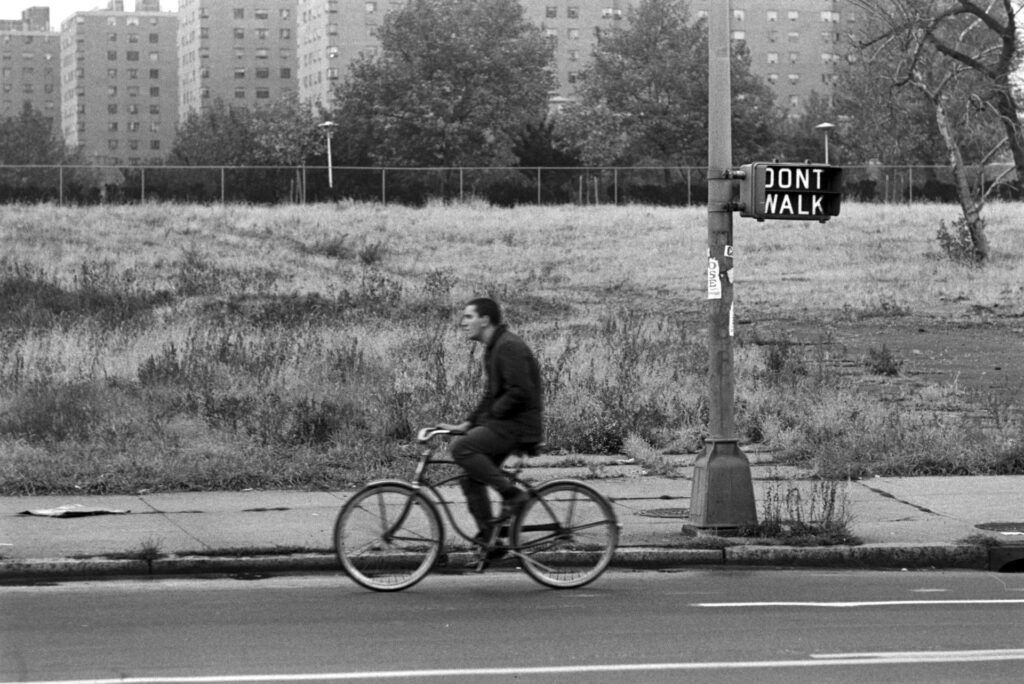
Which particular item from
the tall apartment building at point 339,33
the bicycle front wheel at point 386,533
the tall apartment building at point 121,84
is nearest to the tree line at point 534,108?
the tall apartment building at point 339,33

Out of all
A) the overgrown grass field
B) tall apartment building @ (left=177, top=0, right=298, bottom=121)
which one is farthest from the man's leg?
tall apartment building @ (left=177, top=0, right=298, bottom=121)

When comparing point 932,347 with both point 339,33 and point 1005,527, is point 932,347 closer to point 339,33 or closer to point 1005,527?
point 1005,527

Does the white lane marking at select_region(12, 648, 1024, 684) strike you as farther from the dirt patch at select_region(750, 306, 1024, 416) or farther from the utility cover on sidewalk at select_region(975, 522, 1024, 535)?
the dirt patch at select_region(750, 306, 1024, 416)

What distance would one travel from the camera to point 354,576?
32.8 feet

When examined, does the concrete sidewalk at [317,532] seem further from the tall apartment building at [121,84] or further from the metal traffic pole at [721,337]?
the tall apartment building at [121,84]

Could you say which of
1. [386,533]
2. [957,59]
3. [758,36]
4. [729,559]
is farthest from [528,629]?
[758,36]

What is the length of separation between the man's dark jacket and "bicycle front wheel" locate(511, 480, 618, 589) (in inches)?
18.8

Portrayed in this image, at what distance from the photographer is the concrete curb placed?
10672 mm

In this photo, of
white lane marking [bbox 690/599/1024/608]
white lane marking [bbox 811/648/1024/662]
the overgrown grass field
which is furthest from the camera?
the overgrown grass field

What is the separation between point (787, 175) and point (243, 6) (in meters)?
168

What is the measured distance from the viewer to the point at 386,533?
32.7ft

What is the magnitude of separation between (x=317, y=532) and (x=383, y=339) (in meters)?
12.3

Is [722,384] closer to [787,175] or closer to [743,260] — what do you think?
[787,175]

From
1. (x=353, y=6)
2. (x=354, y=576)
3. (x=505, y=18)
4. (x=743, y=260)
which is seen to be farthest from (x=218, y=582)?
(x=353, y=6)
